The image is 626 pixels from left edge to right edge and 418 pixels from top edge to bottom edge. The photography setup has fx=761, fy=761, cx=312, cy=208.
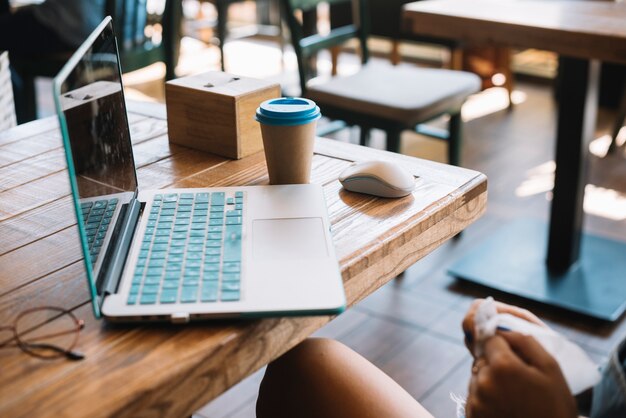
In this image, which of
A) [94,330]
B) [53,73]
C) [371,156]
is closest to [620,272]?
[371,156]

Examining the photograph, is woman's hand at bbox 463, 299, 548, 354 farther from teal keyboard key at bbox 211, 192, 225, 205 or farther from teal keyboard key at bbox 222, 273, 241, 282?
teal keyboard key at bbox 211, 192, 225, 205

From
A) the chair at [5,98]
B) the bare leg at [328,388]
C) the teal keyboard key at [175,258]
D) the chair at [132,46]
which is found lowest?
the bare leg at [328,388]

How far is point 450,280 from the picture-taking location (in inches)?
92.4

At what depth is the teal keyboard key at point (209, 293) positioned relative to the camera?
768 millimetres

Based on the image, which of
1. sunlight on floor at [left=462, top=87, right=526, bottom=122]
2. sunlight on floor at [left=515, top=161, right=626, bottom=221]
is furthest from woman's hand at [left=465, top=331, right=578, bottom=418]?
sunlight on floor at [left=462, top=87, right=526, bottom=122]

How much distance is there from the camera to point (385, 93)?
2.38 m

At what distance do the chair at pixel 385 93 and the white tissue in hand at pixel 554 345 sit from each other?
5.11ft

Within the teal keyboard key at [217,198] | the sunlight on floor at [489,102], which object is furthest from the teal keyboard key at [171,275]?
the sunlight on floor at [489,102]

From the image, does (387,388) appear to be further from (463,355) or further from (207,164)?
(463,355)

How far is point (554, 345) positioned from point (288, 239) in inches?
12.8

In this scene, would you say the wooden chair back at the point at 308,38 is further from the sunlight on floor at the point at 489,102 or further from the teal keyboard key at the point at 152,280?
the teal keyboard key at the point at 152,280

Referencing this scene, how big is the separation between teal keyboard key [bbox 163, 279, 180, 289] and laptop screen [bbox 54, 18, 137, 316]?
→ 66 mm

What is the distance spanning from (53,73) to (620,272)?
6.93 ft

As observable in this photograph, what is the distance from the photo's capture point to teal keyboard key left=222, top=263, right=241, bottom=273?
81cm
